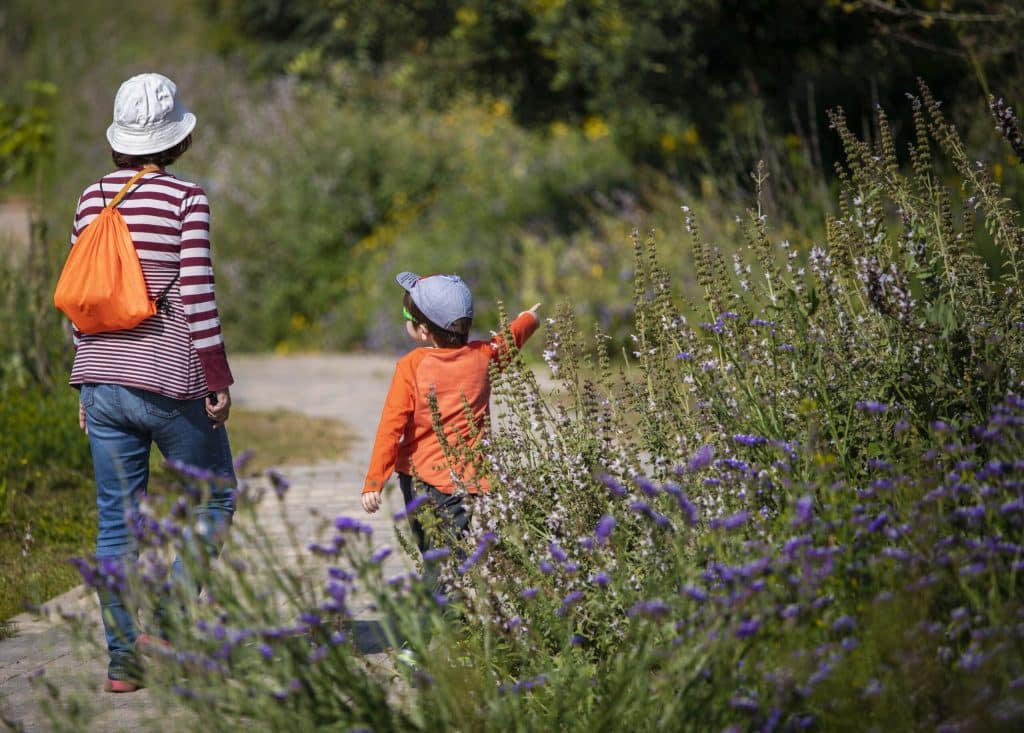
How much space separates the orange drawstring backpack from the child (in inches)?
30.6

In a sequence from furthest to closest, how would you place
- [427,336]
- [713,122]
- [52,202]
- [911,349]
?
[52,202]
[713,122]
[427,336]
[911,349]

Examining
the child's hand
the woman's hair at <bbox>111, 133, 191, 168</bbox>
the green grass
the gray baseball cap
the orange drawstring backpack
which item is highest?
the woman's hair at <bbox>111, 133, 191, 168</bbox>

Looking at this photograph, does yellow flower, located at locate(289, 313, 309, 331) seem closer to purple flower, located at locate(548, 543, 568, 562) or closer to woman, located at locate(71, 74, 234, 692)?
woman, located at locate(71, 74, 234, 692)

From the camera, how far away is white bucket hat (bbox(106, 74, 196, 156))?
12.2ft

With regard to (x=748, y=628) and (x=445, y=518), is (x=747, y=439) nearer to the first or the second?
(x=748, y=628)

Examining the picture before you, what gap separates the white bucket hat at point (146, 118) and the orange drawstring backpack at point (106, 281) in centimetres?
17

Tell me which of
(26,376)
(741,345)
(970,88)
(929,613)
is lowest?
(26,376)

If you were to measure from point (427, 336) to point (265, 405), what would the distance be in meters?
5.26

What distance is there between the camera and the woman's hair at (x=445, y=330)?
3930 mm

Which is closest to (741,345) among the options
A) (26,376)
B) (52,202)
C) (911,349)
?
(911,349)

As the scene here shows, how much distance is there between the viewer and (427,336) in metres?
4.02

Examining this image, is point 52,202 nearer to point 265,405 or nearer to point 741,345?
point 265,405

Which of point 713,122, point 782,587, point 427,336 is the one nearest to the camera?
point 782,587

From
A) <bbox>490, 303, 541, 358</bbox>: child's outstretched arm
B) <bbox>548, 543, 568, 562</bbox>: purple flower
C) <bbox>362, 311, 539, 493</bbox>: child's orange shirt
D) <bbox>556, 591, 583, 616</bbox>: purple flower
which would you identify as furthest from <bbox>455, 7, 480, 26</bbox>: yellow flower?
<bbox>556, 591, 583, 616</bbox>: purple flower
